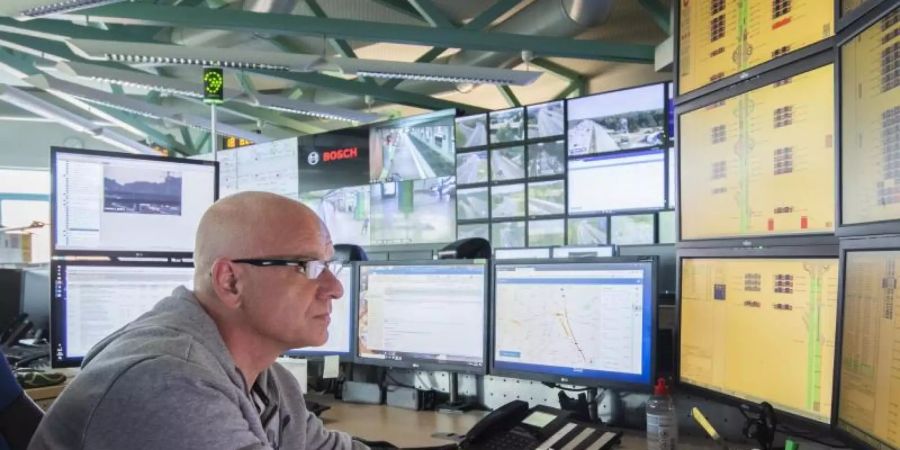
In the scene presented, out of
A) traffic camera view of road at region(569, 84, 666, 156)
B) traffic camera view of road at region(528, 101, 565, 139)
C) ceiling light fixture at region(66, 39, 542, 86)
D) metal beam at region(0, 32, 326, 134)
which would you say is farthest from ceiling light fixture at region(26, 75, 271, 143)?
traffic camera view of road at region(569, 84, 666, 156)

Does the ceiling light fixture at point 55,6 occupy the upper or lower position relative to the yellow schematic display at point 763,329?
upper

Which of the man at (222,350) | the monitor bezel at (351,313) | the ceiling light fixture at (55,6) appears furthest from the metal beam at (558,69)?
the man at (222,350)

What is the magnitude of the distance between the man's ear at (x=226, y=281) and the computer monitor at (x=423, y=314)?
94cm

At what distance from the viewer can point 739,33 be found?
1498mm

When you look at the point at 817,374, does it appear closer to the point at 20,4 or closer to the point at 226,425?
the point at 226,425

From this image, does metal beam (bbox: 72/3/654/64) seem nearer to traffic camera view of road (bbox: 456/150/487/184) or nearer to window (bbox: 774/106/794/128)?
traffic camera view of road (bbox: 456/150/487/184)

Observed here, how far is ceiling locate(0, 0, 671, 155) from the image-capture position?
160 inches

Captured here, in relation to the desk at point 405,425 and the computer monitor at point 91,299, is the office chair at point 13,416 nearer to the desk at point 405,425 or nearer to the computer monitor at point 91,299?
the computer monitor at point 91,299

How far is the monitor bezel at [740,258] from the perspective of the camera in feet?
4.13

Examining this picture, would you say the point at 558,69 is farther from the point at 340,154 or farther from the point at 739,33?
the point at 739,33

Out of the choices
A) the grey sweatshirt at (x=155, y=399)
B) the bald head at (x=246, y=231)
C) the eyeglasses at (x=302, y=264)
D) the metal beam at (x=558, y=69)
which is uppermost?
the metal beam at (x=558, y=69)

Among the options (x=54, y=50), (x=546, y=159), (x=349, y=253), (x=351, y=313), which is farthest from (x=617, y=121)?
(x=54, y=50)

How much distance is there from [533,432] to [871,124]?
1.00m

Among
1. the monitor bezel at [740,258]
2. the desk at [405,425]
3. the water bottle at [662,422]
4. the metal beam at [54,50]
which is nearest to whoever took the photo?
the monitor bezel at [740,258]
